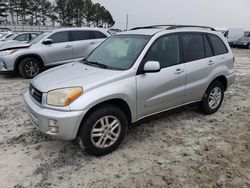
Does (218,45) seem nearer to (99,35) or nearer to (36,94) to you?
(36,94)

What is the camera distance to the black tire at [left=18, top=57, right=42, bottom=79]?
8.29m

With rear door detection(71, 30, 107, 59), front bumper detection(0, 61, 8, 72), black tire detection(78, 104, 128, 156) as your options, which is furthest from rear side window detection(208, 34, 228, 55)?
front bumper detection(0, 61, 8, 72)

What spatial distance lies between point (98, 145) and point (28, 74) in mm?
5854

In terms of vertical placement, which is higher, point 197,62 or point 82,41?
point 82,41

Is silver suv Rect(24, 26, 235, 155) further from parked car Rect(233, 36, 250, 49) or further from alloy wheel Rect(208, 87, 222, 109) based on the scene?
parked car Rect(233, 36, 250, 49)

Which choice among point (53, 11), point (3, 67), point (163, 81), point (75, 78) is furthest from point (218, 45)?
point (53, 11)

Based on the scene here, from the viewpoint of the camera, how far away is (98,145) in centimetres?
348

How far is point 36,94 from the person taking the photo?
359 cm

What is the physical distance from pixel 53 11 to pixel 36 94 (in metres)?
64.0

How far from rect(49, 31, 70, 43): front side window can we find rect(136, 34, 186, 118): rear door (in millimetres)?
5467

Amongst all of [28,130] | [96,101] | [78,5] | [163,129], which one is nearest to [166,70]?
[163,129]

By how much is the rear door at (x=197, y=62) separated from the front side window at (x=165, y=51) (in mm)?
189

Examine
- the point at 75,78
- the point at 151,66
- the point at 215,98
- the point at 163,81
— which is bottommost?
the point at 215,98

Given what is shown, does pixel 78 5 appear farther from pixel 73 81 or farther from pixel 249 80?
pixel 73 81
